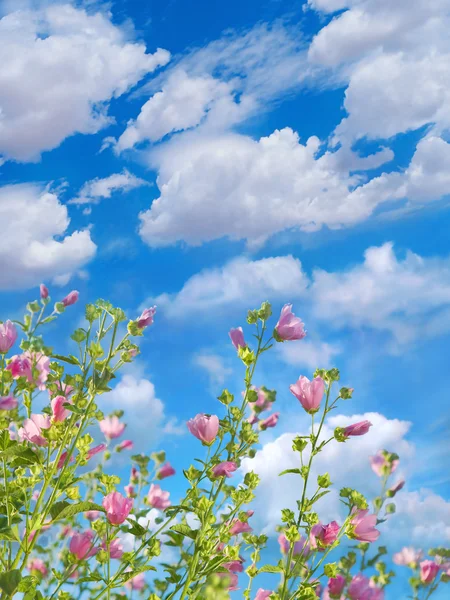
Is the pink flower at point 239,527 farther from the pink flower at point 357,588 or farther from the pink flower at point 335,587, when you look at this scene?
the pink flower at point 357,588

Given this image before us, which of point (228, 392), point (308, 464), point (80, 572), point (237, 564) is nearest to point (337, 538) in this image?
point (308, 464)

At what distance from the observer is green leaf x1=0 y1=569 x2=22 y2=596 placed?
1771 millimetres

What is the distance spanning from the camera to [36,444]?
2.22 m

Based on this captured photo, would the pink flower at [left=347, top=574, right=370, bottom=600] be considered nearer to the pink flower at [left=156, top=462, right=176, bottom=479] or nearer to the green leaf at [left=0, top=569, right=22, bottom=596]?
the pink flower at [left=156, top=462, right=176, bottom=479]

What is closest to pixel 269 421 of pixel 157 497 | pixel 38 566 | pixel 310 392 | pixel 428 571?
pixel 310 392

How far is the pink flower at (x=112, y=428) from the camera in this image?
3.39 m

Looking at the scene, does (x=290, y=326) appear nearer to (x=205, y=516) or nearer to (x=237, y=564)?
(x=205, y=516)

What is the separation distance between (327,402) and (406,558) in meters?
1.93

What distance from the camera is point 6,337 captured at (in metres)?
2.41

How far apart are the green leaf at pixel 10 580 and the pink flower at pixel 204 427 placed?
0.75m

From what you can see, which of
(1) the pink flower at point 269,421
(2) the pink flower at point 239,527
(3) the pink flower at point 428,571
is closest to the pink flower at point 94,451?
(2) the pink flower at point 239,527

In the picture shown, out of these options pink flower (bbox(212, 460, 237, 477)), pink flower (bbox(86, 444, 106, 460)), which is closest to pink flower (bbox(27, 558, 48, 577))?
pink flower (bbox(86, 444, 106, 460))

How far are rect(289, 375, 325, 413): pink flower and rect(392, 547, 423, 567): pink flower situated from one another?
Result: 1805 mm

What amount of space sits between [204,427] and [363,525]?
66cm
